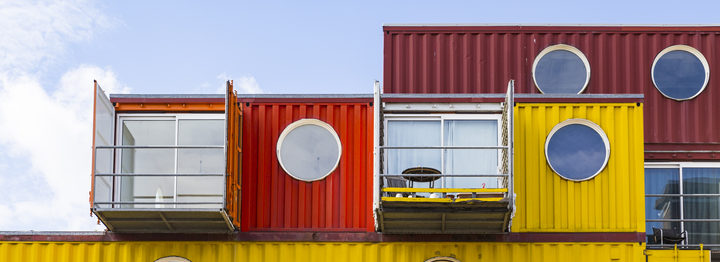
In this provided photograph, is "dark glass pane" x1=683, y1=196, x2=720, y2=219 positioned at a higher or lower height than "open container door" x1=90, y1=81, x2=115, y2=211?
lower

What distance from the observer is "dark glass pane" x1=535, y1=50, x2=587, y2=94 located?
26203 mm

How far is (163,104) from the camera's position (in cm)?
2211

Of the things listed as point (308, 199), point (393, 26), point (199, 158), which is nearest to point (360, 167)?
point (308, 199)

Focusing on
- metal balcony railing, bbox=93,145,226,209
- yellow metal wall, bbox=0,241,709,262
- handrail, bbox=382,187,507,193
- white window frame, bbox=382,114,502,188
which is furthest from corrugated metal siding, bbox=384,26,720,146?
metal balcony railing, bbox=93,145,226,209

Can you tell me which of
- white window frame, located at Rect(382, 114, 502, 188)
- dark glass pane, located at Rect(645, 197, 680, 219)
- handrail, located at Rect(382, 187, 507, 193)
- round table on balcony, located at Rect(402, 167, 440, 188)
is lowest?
dark glass pane, located at Rect(645, 197, 680, 219)

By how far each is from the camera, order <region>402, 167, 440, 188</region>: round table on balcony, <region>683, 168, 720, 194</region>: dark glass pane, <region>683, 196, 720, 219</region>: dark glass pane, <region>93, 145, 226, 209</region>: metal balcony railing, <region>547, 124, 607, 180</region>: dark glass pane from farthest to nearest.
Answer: <region>683, 168, 720, 194</region>: dark glass pane → <region>683, 196, 720, 219</region>: dark glass pane → <region>547, 124, 607, 180</region>: dark glass pane → <region>402, 167, 440, 188</region>: round table on balcony → <region>93, 145, 226, 209</region>: metal balcony railing

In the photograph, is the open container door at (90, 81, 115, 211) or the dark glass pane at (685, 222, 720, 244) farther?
the dark glass pane at (685, 222, 720, 244)

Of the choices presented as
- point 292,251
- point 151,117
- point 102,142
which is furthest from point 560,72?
point 102,142

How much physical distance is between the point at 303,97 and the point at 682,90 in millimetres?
9092

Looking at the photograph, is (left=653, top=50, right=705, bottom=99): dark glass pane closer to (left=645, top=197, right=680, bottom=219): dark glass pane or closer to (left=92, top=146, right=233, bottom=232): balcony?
(left=645, top=197, right=680, bottom=219): dark glass pane

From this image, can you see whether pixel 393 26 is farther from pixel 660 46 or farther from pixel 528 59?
pixel 660 46

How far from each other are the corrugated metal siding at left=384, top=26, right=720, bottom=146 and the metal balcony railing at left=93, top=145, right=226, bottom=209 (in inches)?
243

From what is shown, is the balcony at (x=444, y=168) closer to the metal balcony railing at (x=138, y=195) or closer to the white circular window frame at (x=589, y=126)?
the white circular window frame at (x=589, y=126)

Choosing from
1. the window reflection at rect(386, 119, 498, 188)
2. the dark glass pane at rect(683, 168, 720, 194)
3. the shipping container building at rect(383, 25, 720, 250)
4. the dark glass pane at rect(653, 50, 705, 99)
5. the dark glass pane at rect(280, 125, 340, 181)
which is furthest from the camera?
the dark glass pane at rect(653, 50, 705, 99)
